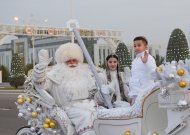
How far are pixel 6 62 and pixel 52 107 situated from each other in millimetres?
77848

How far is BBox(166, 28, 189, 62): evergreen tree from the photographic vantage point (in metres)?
16.6

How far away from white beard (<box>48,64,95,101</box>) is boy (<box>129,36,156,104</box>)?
1.89 ft

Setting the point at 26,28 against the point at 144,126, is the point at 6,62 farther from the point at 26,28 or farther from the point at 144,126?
the point at 144,126

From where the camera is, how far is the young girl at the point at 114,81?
522 centimetres

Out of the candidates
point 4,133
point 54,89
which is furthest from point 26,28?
point 54,89

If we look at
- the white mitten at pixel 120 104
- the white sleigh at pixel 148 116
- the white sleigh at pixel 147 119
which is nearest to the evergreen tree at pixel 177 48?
the white mitten at pixel 120 104

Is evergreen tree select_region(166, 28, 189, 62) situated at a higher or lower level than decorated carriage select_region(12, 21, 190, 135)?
higher

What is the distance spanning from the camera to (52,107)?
16.6 ft

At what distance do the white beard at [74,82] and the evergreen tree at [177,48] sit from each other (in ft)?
37.9

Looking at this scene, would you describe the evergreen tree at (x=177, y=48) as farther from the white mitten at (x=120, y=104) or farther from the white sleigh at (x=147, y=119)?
the white sleigh at (x=147, y=119)

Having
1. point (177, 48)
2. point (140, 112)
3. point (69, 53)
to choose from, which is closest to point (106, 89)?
point (69, 53)

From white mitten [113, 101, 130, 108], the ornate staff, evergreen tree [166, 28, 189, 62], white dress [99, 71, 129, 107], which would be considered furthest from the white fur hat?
evergreen tree [166, 28, 189, 62]

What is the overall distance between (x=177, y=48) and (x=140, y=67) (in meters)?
12.7

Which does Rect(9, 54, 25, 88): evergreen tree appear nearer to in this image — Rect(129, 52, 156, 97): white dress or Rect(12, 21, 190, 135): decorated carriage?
Rect(12, 21, 190, 135): decorated carriage
